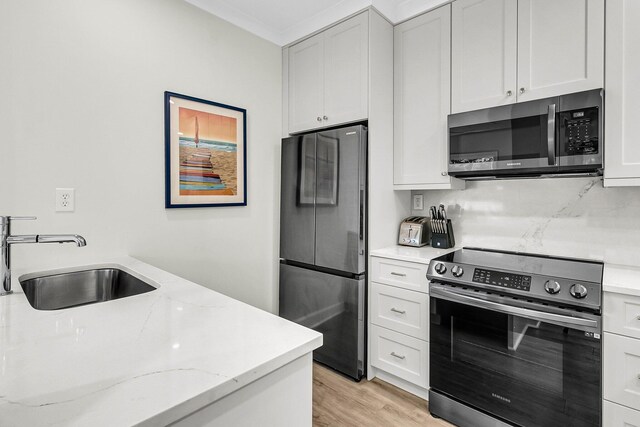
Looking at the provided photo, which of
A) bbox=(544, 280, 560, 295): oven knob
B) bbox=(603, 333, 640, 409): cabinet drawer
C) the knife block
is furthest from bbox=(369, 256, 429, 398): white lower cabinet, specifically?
bbox=(603, 333, 640, 409): cabinet drawer

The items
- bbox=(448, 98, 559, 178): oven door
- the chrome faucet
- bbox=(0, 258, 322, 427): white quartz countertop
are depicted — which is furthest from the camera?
bbox=(448, 98, 559, 178): oven door

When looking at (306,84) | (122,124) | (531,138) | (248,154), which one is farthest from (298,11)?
(531,138)

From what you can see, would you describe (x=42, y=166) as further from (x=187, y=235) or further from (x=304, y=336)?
(x=304, y=336)

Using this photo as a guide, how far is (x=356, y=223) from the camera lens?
7.28ft

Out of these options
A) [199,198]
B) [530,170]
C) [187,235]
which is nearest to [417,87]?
[530,170]

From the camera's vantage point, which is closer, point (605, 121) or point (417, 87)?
point (605, 121)

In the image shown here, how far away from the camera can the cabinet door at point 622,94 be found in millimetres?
1573

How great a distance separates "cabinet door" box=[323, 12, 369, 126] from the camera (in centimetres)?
226

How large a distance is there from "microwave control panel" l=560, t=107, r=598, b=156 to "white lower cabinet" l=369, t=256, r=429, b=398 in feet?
3.14

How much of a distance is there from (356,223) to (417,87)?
1.04 m

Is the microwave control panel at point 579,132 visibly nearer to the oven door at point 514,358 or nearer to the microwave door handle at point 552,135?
the microwave door handle at point 552,135

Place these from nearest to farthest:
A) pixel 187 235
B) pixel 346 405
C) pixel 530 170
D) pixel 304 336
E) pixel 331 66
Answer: pixel 304 336 < pixel 530 170 < pixel 346 405 < pixel 187 235 < pixel 331 66

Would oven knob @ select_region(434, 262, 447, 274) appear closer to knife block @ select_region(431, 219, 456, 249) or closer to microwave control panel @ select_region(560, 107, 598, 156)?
knife block @ select_region(431, 219, 456, 249)

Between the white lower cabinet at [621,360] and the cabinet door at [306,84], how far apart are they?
198cm
